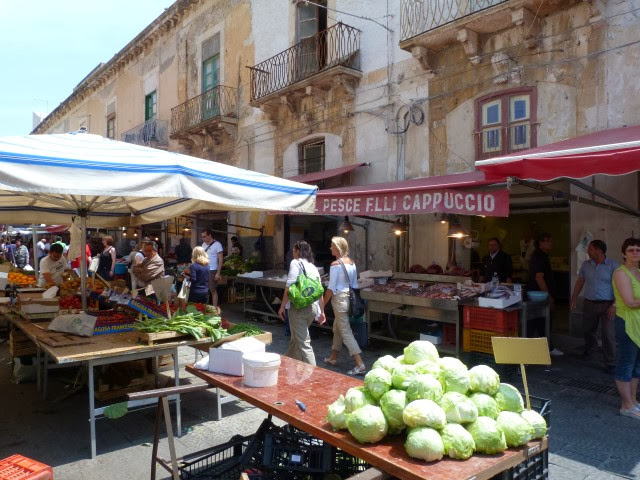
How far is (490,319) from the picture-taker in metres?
6.66

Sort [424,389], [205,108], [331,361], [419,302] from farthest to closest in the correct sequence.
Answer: [205,108] → [419,302] → [331,361] → [424,389]

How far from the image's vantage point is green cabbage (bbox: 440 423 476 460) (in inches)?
83.0

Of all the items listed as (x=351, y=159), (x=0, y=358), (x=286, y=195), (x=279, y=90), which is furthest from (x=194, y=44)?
(x=286, y=195)

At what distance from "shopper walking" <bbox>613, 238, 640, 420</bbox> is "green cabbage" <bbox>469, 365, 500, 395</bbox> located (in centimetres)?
319

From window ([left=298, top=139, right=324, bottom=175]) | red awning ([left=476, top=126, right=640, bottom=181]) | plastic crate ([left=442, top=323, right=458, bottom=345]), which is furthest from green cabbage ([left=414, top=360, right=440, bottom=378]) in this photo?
window ([left=298, top=139, right=324, bottom=175])

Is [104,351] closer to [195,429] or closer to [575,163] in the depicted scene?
[195,429]

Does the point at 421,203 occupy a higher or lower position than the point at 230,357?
higher

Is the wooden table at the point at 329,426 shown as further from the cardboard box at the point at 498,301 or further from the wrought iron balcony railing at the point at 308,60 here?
the wrought iron balcony railing at the point at 308,60

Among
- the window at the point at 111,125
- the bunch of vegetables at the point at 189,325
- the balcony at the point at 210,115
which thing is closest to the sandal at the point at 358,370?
the bunch of vegetables at the point at 189,325

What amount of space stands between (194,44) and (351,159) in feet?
→ 31.8

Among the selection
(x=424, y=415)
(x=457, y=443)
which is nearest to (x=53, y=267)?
(x=424, y=415)

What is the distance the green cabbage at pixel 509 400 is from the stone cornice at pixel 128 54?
18561mm

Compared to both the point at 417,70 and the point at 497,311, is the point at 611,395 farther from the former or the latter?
the point at 417,70

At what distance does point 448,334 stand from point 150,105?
18229mm
